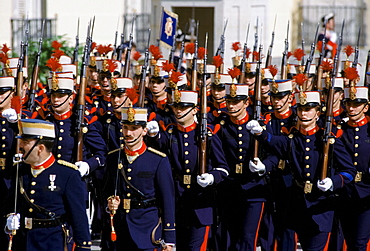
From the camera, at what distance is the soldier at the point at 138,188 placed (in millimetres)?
7238

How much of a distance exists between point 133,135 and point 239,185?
5.47 feet

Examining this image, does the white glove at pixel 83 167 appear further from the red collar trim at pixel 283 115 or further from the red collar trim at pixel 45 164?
the red collar trim at pixel 283 115

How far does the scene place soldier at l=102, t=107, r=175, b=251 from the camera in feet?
23.7

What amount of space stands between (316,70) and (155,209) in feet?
16.6

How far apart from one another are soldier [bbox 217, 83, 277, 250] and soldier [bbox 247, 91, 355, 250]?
32cm

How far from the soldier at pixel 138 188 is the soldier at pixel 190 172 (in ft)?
2.78

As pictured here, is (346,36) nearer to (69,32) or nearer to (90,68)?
(69,32)

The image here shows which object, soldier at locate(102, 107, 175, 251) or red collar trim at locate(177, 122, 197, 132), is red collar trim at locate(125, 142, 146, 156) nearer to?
soldier at locate(102, 107, 175, 251)

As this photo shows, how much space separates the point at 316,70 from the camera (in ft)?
38.7

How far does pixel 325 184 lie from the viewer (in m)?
7.79

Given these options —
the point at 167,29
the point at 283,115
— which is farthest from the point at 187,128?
the point at 167,29

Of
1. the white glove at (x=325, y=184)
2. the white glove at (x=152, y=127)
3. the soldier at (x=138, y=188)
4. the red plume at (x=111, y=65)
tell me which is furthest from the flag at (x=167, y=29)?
the soldier at (x=138, y=188)

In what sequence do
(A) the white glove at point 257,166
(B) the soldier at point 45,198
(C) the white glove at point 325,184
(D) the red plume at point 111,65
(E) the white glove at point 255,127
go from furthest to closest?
1. (D) the red plume at point 111,65
2. (A) the white glove at point 257,166
3. (E) the white glove at point 255,127
4. (C) the white glove at point 325,184
5. (B) the soldier at point 45,198

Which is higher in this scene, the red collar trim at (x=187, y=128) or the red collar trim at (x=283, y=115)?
the red collar trim at (x=187, y=128)
